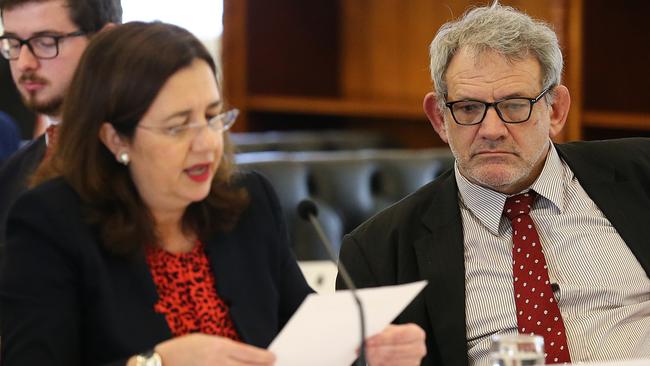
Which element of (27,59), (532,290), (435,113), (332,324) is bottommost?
(532,290)

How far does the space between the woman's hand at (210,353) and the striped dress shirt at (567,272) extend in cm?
71

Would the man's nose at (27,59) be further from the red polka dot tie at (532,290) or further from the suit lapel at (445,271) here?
the red polka dot tie at (532,290)

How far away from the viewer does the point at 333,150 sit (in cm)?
531

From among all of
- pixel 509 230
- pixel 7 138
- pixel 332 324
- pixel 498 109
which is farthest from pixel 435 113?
pixel 7 138

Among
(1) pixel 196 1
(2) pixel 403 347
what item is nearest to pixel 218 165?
(2) pixel 403 347

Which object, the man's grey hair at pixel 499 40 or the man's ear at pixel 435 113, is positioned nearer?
the man's grey hair at pixel 499 40

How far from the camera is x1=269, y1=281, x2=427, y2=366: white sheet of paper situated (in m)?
1.83

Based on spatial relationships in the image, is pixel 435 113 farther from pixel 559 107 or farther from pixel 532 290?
pixel 532 290

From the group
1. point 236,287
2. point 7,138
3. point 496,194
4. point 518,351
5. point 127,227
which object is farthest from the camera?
point 7,138

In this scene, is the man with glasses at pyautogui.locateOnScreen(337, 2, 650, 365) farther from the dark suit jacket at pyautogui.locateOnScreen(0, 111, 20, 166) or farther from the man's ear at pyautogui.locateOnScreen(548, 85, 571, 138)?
the dark suit jacket at pyautogui.locateOnScreen(0, 111, 20, 166)

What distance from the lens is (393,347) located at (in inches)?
79.4

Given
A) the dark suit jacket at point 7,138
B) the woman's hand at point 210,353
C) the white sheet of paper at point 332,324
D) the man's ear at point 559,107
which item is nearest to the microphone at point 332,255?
the white sheet of paper at point 332,324

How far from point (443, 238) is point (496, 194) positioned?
0.16 metres

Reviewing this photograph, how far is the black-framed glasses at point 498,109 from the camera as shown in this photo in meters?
2.52
